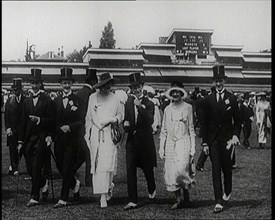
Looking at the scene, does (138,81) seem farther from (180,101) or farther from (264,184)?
(264,184)

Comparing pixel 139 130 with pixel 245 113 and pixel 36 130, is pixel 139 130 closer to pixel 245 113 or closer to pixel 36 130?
pixel 36 130

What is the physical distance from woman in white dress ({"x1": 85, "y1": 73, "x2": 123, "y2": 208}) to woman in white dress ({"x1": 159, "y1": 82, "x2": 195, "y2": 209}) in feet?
2.17

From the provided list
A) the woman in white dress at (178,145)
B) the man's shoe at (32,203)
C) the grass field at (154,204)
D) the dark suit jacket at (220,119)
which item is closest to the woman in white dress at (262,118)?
the grass field at (154,204)

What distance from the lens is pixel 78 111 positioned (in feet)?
19.5

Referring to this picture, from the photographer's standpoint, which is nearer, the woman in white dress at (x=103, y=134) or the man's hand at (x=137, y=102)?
the woman in white dress at (x=103, y=134)

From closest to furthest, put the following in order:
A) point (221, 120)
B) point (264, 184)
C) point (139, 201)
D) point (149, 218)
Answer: point (149, 218) → point (221, 120) → point (139, 201) → point (264, 184)

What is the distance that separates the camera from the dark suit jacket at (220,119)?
562 cm

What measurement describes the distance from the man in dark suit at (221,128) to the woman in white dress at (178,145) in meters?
0.22

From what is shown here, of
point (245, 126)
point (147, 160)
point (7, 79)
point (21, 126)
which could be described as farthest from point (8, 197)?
point (7, 79)

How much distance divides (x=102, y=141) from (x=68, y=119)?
572 millimetres

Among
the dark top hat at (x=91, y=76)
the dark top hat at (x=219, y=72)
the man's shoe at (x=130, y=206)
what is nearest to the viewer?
the man's shoe at (x=130, y=206)

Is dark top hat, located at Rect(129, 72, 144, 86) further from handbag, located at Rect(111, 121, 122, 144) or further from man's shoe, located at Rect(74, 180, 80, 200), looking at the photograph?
man's shoe, located at Rect(74, 180, 80, 200)

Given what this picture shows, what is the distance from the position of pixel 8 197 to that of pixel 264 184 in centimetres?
397

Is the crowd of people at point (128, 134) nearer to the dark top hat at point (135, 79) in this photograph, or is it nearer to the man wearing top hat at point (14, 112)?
the dark top hat at point (135, 79)
